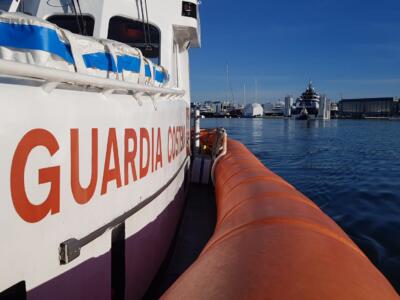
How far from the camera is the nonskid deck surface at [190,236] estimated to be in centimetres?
351

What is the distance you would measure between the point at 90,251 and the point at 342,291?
1311mm

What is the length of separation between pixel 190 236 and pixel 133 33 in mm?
2740

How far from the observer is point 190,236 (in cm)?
476

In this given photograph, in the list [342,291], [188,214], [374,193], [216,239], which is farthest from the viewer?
[374,193]

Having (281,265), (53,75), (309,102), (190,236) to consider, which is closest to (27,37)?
(53,75)

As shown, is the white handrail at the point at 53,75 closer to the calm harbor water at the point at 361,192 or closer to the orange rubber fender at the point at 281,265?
the orange rubber fender at the point at 281,265

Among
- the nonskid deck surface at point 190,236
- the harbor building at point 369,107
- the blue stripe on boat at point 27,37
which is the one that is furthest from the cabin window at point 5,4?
the harbor building at point 369,107

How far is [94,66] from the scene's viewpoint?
199cm

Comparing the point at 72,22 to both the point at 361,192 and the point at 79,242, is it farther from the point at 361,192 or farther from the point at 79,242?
the point at 361,192

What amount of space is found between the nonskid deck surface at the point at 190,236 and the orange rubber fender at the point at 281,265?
1247 millimetres

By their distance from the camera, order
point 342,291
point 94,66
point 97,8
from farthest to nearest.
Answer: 1. point 97,8
2. point 94,66
3. point 342,291

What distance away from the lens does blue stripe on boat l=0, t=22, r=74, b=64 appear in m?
1.53

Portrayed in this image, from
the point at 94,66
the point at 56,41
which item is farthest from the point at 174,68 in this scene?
the point at 56,41

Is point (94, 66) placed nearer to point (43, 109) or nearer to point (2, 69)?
point (43, 109)
